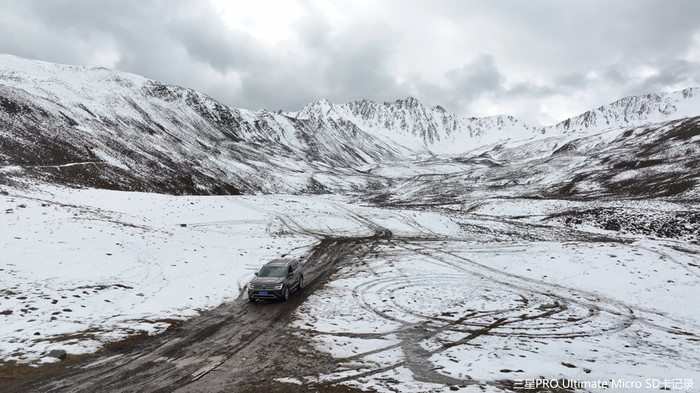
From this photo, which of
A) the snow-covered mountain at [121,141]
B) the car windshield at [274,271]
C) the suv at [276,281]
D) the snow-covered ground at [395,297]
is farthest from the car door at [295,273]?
the snow-covered mountain at [121,141]

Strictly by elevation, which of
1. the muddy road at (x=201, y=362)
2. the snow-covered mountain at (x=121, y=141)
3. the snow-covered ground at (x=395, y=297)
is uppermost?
the snow-covered mountain at (x=121, y=141)

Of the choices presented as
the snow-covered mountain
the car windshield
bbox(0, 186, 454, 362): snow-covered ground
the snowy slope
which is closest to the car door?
the car windshield

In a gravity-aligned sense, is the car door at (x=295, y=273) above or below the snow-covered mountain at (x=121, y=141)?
below

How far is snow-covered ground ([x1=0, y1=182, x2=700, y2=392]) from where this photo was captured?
1179 cm

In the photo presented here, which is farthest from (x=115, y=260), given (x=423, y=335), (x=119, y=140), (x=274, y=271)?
(x=119, y=140)

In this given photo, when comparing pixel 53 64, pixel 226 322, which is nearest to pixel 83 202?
pixel 226 322

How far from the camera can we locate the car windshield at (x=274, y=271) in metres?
20.0

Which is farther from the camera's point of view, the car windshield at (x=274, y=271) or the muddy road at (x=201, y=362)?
the car windshield at (x=274, y=271)

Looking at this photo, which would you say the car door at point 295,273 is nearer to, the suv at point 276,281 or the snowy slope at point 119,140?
the suv at point 276,281

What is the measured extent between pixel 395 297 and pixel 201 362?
10520 millimetres

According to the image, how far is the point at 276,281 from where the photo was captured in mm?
19312

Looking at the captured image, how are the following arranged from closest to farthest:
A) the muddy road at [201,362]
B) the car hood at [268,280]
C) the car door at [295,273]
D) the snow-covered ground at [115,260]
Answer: the muddy road at [201,362]
the snow-covered ground at [115,260]
the car hood at [268,280]
the car door at [295,273]

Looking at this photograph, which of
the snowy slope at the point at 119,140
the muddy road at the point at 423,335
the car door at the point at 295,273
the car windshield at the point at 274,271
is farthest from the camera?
the snowy slope at the point at 119,140

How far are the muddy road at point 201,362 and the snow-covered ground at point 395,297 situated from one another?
2.80ft
